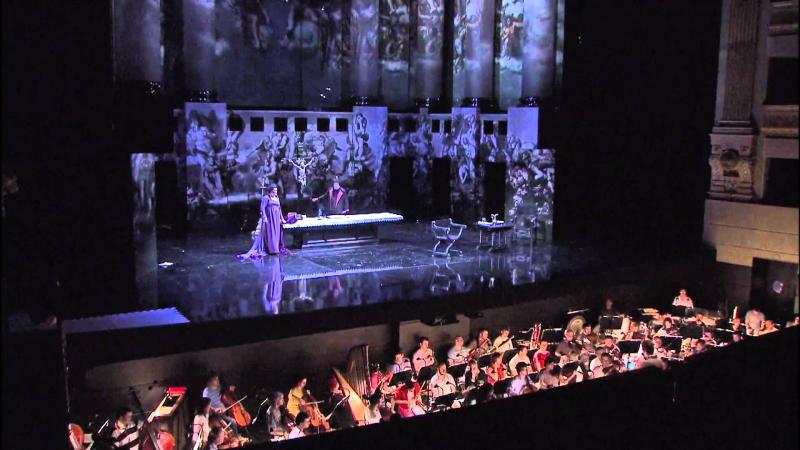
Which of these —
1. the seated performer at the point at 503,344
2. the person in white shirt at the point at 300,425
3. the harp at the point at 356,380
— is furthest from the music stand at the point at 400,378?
the seated performer at the point at 503,344

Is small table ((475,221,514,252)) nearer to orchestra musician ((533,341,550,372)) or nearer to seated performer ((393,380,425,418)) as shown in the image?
orchestra musician ((533,341,550,372))

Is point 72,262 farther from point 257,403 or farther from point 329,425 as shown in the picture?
point 329,425

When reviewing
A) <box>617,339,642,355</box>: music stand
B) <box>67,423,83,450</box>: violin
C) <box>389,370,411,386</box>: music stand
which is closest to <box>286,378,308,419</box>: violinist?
<box>389,370,411,386</box>: music stand

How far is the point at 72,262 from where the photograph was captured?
9.37 metres

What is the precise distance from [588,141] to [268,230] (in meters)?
6.97

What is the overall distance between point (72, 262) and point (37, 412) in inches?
207

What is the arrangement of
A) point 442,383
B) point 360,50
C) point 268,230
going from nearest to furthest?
1. point 442,383
2. point 268,230
3. point 360,50

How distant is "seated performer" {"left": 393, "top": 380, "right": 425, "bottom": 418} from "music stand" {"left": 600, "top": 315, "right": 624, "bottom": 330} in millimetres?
3792

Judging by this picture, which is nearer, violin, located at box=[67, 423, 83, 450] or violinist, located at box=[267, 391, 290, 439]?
violin, located at box=[67, 423, 83, 450]

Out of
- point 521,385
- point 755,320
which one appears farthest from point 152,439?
point 755,320

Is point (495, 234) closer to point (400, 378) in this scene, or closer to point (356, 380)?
point (356, 380)

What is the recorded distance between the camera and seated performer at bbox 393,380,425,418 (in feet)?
28.0

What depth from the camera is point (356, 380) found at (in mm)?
10125

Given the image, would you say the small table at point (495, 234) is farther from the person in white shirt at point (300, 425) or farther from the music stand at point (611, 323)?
the person in white shirt at point (300, 425)
